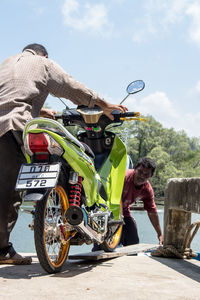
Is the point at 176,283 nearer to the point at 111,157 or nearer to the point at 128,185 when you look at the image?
the point at 111,157

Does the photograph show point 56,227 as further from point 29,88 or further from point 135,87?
point 135,87

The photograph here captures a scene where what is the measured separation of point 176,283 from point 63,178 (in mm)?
930

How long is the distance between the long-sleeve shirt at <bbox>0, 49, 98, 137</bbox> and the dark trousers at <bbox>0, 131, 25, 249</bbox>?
13 centimetres

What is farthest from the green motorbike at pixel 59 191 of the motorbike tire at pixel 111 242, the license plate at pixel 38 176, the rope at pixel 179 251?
the rope at pixel 179 251

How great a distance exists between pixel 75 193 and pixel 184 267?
1.21 meters

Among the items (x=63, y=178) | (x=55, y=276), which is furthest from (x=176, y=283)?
(x=63, y=178)

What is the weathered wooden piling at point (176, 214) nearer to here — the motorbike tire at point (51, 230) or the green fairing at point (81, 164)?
the green fairing at point (81, 164)

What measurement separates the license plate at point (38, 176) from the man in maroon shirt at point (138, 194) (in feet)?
7.05

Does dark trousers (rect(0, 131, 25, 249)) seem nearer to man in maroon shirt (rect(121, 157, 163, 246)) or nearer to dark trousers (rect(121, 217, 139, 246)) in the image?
man in maroon shirt (rect(121, 157, 163, 246))

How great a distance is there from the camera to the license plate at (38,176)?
7.34 ft

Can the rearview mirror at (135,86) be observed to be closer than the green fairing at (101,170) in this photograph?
No

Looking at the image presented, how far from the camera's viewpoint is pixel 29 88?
272cm

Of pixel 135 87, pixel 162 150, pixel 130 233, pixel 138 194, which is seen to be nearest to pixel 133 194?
pixel 138 194

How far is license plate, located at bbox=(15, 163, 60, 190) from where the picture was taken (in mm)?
2236
